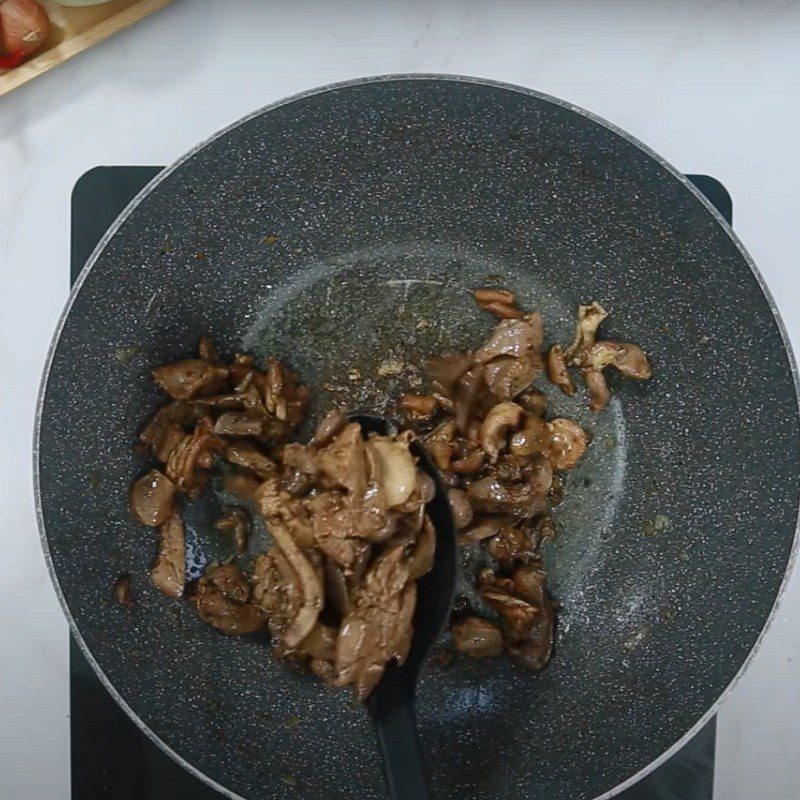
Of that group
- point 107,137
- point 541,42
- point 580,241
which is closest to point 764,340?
point 580,241

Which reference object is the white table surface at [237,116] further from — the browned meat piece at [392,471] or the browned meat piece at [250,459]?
the browned meat piece at [392,471]

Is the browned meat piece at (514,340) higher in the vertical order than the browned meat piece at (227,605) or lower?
higher

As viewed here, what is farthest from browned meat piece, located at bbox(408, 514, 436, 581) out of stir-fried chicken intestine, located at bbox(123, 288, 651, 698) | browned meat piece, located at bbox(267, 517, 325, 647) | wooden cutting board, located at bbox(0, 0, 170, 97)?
wooden cutting board, located at bbox(0, 0, 170, 97)

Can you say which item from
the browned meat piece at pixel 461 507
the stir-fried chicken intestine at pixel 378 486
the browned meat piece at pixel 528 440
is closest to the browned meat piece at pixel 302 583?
the stir-fried chicken intestine at pixel 378 486

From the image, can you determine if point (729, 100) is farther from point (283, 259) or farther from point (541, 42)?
point (283, 259)

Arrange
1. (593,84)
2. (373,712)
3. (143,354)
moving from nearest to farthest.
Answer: (373,712), (143,354), (593,84)

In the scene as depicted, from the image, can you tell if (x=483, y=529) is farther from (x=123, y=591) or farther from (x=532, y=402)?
(x=123, y=591)

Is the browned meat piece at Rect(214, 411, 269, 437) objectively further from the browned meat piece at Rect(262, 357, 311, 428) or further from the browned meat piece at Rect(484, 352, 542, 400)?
the browned meat piece at Rect(484, 352, 542, 400)
